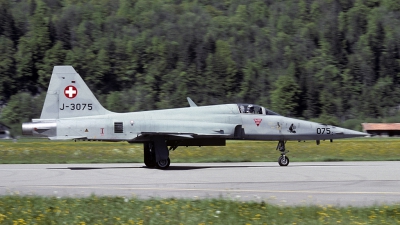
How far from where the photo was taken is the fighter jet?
20.6m

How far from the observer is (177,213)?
34.8ft

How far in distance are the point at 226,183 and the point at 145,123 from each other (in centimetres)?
590

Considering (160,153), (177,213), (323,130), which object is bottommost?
(177,213)

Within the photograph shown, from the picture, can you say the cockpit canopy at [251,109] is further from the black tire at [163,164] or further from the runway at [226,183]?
the black tire at [163,164]

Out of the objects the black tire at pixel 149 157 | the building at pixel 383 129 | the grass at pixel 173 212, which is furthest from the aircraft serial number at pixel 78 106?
the building at pixel 383 129

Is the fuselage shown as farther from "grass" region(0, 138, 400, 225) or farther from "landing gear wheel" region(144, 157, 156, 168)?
"grass" region(0, 138, 400, 225)

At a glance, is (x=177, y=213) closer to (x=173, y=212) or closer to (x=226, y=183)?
(x=173, y=212)

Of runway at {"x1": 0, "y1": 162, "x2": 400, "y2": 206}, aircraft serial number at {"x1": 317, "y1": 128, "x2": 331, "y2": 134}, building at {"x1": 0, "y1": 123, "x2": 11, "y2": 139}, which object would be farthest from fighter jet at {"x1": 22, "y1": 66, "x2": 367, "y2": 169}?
building at {"x1": 0, "y1": 123, "x2": 11, "y2": 139}

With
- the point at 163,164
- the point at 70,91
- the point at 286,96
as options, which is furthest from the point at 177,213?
the point at 286,96

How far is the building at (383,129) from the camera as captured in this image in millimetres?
80125

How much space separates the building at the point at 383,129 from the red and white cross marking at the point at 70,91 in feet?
205

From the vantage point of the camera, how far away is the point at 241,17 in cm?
14112

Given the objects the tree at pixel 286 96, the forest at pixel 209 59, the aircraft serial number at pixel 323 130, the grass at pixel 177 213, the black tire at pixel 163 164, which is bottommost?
the grass at pixel 177 213

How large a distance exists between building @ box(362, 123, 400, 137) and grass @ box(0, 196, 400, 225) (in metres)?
70.2
